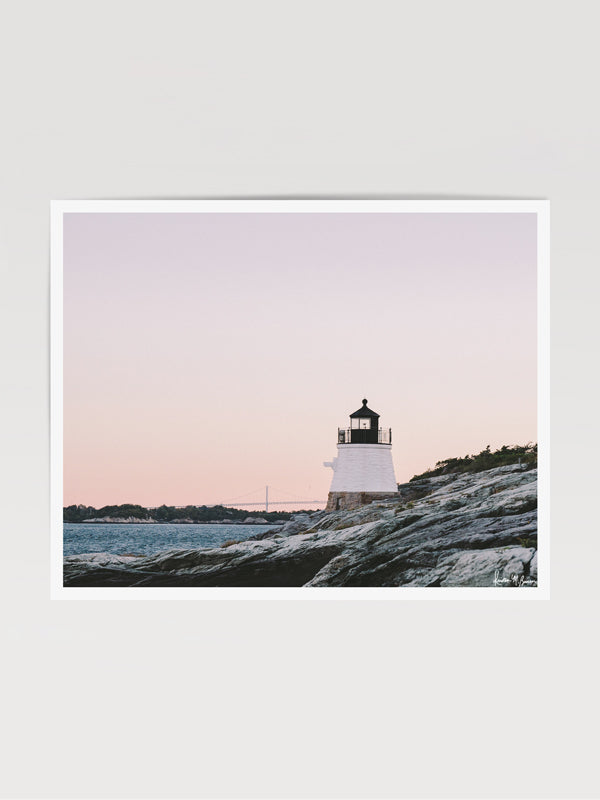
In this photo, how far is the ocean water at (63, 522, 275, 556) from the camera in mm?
11328

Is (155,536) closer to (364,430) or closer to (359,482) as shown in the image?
(359,482)

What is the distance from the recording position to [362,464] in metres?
11.6

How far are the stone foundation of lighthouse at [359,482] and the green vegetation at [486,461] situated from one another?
310mm

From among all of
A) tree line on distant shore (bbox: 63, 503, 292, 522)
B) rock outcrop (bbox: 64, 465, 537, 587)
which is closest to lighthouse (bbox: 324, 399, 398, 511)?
rock outcrop (bbox: 64, 465, 537, 587)

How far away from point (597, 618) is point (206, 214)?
5875 mm

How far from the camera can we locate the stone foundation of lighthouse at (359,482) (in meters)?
11.8

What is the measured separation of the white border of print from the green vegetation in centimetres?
48

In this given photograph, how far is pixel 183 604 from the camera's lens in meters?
10.9

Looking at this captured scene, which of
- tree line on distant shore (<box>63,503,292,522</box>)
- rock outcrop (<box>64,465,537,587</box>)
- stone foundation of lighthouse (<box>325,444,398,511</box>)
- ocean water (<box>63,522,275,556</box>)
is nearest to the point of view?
rock outcrop (<box>64,465,537,587</box>)

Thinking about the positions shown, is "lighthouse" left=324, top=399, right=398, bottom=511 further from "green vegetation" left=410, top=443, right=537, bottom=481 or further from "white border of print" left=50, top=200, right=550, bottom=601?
"white border of print" left=50, top=200, right=550, bottom=601

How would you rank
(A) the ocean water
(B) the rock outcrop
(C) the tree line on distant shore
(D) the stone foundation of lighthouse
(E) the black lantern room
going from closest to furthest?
(B) the rock outcrop
(A) the ocean water
(E) the black lantern room
(C) the tree line on distant shore
(D) the stone foundation of lighthouse

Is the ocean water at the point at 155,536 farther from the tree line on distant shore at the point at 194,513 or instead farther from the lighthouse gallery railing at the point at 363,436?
the lighthouse gallery railing at the point at 363,436
